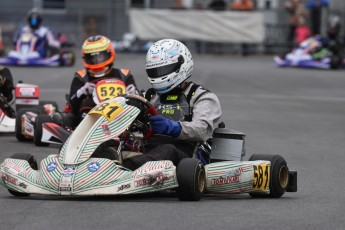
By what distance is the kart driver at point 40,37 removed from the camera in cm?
2570

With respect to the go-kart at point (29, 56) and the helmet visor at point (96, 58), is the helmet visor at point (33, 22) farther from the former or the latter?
the helmet visor at point (96, 58)

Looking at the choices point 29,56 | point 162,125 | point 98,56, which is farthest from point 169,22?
point 162,125

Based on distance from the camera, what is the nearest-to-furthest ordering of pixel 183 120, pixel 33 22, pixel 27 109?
pixel 183 120, pixel 27 109, pixel 33 22

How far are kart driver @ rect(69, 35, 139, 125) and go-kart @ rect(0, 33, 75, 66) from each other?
1418 centimetres

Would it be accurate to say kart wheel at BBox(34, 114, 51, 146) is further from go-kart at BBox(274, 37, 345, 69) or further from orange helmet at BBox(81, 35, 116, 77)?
go-kart at BBox(274, 37, 345, 69)

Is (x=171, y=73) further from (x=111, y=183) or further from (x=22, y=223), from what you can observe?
(x=22, y=223)

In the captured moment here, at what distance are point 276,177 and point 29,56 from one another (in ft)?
61.3

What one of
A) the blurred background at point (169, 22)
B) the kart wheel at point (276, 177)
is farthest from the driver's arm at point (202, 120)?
the blurred background at point (169, 22)

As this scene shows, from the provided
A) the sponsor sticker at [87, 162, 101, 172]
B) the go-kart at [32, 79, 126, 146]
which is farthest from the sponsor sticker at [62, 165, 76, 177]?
the go-kart at [32, 79, 126, 146]

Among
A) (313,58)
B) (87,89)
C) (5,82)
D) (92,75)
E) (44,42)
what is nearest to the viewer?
(87,89)

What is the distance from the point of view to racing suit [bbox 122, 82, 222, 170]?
24.5 ft

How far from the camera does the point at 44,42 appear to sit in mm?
25812

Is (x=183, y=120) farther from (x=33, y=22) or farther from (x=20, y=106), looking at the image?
(x=33, y=22)

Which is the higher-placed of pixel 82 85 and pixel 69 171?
pixel 69 171
